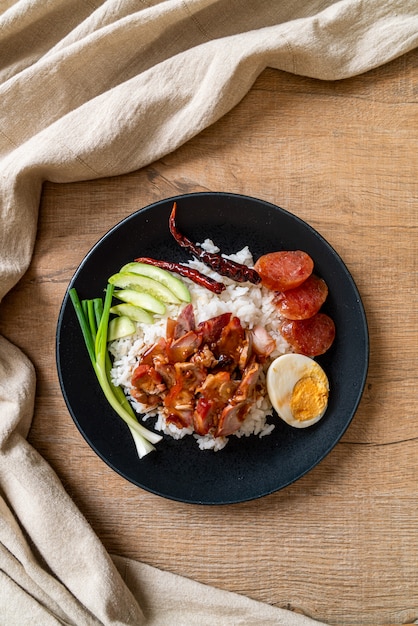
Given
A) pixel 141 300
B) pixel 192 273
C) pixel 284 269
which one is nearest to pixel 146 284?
pixel 141 300

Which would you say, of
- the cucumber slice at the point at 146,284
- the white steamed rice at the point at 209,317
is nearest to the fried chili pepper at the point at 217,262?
the white steamed rice at the point at 209,317

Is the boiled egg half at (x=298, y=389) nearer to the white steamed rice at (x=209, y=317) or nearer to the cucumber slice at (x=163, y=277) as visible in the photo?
the white steamed rice at (x=209, y=317)

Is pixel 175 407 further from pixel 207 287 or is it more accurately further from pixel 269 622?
pixel 269 622

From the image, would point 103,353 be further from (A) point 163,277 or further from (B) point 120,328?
(A) point 163,277

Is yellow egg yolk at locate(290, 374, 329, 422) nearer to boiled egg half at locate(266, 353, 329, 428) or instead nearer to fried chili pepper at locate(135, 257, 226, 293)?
boiled egg half at locate(266, 353, 329, 428)

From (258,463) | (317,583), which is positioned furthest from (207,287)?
(317,583)

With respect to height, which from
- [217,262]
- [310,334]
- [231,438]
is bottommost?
[231,438]
